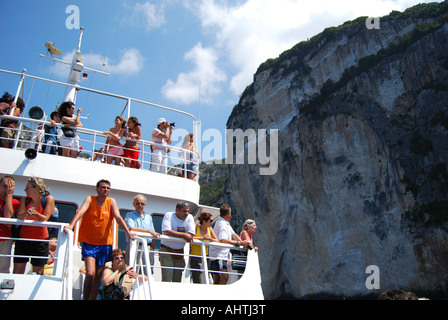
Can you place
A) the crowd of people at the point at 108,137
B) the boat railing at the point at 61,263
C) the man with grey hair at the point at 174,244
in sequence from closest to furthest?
the boat railing at the point at 61,263
the man with grey hair at the point at 174,244
the crowd of people at the point at 108,137

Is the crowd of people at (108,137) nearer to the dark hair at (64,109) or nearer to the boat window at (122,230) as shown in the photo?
the dark hair at (64,109)

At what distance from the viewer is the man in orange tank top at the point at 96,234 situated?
4629 mm

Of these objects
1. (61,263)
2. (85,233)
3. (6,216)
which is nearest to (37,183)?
(6,216)

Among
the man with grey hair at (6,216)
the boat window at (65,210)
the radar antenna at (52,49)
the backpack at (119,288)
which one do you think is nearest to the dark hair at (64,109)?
the boat window at (65,210)

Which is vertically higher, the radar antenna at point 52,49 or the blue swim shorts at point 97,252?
the radar antenna at point 52,49

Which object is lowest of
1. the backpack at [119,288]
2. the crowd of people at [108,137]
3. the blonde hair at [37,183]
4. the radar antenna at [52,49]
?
the backpack at [119,288]

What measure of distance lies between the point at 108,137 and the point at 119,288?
15.0ft

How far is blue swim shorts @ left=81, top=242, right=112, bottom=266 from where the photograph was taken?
4727mm

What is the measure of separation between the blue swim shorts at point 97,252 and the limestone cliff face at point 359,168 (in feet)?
115

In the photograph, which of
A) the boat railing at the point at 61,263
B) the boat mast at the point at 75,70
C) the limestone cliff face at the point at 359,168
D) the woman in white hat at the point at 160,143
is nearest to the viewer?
the boat railing at the point at 61,263

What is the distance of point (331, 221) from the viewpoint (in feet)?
141

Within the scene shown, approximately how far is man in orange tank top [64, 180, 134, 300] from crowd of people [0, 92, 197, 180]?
7.97 ft
